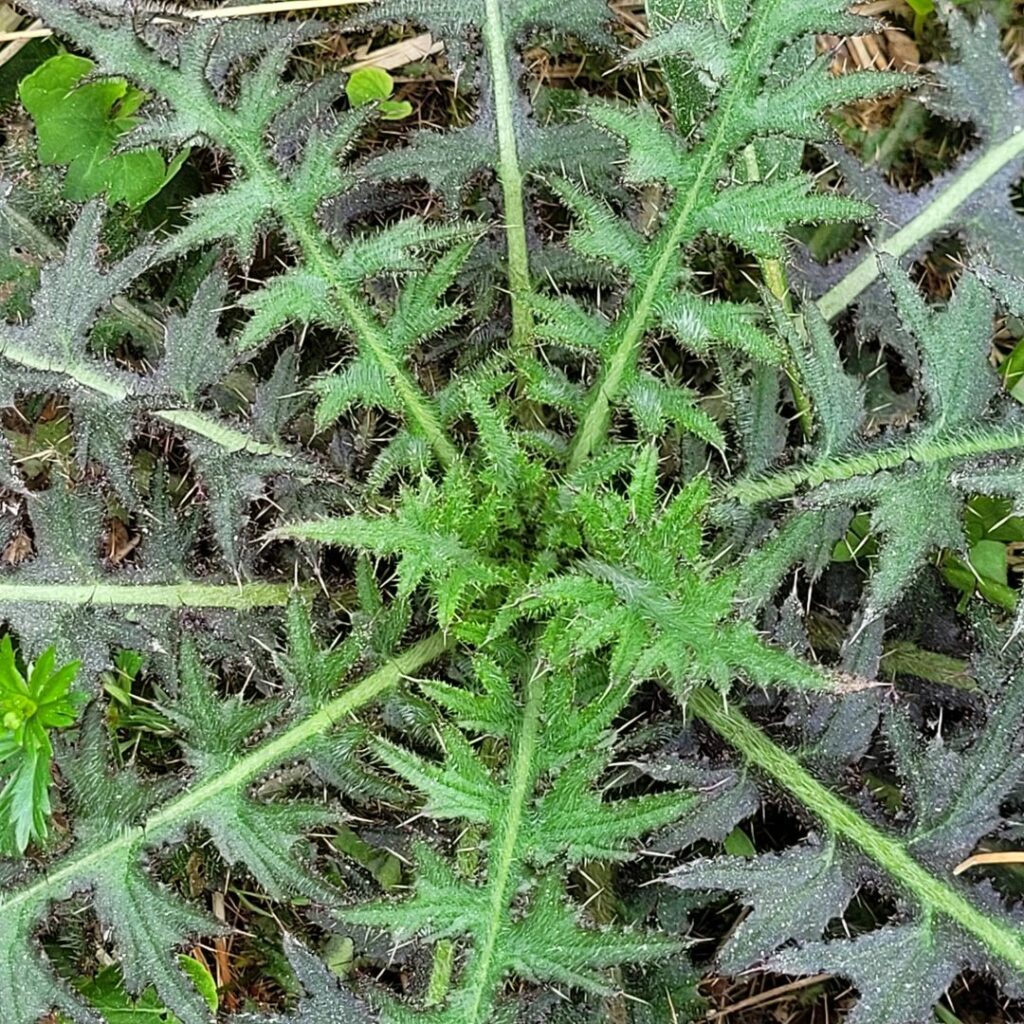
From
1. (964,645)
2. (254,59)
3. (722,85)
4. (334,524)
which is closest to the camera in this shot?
(334,524)

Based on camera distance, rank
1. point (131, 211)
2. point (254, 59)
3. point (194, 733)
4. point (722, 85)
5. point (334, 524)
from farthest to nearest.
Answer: point (254, 59)
point (131, 211)
point (194, 733)
point (722, 85)
point (334, 524)

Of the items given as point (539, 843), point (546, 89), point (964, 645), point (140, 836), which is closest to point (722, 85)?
point (546, 89)

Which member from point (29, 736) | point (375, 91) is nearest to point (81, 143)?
point (375, 91)

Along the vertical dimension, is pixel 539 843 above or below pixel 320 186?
below

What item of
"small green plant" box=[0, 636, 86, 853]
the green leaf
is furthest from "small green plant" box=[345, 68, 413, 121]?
"small green plant" box=[0, 636, 86, 853]

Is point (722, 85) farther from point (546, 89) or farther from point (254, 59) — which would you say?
point (254, 59)

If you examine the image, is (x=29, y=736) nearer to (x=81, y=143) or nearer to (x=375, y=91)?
(x=81, y=143)
